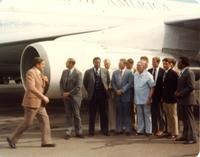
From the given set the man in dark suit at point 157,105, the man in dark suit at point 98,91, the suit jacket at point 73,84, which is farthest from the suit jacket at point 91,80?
the man in dark suit at point 157,105

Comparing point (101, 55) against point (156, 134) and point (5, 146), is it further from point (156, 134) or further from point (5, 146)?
point (5, 146)

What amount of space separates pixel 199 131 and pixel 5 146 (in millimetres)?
3385

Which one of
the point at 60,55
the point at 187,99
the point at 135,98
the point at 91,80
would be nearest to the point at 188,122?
the point at 187,99

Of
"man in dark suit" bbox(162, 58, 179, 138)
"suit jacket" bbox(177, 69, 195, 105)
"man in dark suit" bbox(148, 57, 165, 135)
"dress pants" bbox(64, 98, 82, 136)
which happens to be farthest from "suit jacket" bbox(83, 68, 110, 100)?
"suit jacket" bbox(177, 69, 195, 105)

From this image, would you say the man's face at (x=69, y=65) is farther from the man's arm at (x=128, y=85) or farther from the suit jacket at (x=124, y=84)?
the man's arm at (x=128, y=85)

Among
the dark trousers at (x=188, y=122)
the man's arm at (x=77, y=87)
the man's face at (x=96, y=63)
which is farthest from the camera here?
the man's face at (x=96, y=63)

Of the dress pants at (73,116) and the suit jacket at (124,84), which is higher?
the suit jacket at (124,84)

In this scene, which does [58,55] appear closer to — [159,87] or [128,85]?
[128,85]

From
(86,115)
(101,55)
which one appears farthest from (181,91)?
(86,115)

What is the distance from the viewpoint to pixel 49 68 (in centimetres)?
857

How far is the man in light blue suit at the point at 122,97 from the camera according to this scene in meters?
8.16

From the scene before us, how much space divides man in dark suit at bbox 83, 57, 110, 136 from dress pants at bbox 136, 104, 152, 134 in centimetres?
57

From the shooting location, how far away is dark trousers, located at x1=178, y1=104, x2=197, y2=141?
7268 mm

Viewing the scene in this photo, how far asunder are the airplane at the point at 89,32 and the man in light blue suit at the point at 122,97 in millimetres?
998
